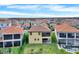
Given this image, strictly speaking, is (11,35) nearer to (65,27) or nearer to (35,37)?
(35,37)

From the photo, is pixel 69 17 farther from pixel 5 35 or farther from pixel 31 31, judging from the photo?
pixel 5 35

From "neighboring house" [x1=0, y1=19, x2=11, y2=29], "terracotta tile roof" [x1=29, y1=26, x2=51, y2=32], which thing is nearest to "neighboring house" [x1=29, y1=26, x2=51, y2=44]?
"terracotta tile roof" [x1=29, y1=26, x2=51, y2=32]

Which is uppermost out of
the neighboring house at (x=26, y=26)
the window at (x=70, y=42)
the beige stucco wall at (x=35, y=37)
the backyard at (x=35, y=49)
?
the neighboring house at (x=26, y=26)

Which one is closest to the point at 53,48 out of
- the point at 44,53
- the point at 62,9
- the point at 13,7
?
the point at 44,53

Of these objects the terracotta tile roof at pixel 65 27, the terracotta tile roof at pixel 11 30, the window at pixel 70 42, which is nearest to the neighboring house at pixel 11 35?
the terracotta tile roof at pixel 11 30

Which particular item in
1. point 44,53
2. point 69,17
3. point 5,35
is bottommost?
point 44,53

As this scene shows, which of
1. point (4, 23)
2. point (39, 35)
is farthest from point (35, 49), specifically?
point (4, 23)

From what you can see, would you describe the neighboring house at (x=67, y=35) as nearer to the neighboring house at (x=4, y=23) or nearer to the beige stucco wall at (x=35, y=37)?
the beige stucco wall at (x=35, y=37)
